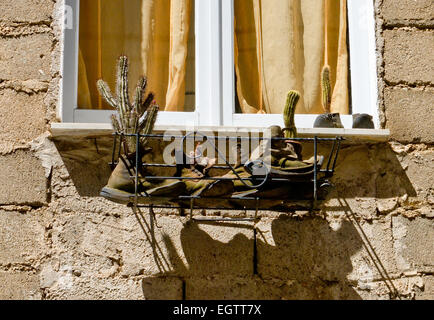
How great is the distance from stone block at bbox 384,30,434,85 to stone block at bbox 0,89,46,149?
5.18ft

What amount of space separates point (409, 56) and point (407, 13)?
0.72 ft

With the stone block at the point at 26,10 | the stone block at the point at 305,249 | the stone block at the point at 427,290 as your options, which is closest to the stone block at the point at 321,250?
the stone block at the point at 305,249

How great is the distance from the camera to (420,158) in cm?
323

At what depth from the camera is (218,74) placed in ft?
11.1

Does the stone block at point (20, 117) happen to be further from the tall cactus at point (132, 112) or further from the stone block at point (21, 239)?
the tall cactus at point (132, 112)

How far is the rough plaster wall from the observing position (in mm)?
3012

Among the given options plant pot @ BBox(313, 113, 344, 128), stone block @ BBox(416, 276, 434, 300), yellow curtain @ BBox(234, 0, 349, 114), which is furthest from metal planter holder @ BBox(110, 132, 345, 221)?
stone block @ BBox(416, 276, 434, 300)

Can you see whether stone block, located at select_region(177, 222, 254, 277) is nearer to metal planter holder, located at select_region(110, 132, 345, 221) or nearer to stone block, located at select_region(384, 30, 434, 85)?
metal planter holder, located at select_region(110, 132, 345, 221)

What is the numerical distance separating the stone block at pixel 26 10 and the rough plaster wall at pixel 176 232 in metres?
0.09

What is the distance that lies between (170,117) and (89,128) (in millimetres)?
446

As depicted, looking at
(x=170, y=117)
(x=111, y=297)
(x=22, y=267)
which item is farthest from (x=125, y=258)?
(x=170, y=117)

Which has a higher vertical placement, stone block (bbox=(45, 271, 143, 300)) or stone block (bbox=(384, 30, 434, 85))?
stone block (bbox=(384, 30, 434, 85))

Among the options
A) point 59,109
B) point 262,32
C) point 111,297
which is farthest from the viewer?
point 262,32
